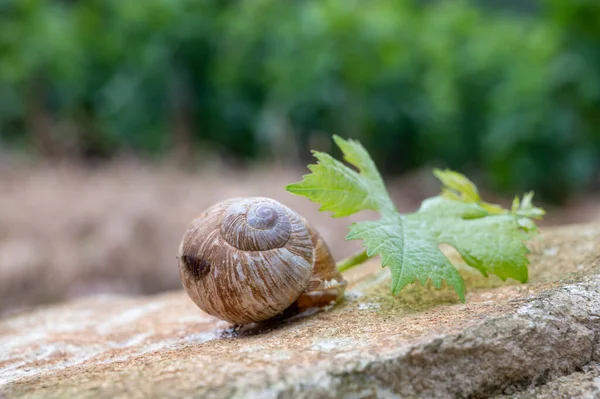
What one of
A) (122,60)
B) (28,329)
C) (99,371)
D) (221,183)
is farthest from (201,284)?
(122,60)

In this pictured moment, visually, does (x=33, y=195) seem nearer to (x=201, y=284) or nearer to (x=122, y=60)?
(x=122, y=60)

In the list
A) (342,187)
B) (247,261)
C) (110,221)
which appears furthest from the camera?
(110,221)

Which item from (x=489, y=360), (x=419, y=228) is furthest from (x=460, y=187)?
(x=489, y=360)

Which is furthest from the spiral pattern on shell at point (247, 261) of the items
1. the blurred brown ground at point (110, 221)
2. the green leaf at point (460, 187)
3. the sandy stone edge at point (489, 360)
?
the blurred brown ground at point (110, 221)

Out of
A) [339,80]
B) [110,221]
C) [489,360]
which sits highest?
[339,80]

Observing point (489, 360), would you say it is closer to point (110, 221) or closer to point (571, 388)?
point (571, 388)

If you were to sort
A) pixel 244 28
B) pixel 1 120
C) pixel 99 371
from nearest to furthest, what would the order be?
pixel 99 371 < pixel 244 28 < pixel 1 120
